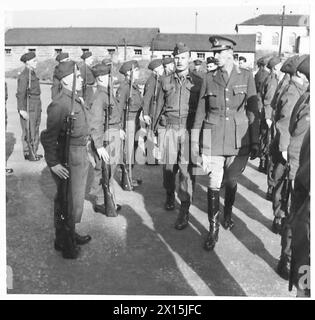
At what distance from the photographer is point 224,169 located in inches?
203

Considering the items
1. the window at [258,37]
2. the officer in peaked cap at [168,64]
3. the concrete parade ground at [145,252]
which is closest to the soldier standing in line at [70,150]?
the concrete parade ground at [145,252]

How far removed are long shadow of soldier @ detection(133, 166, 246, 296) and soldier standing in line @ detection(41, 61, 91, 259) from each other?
1069mm

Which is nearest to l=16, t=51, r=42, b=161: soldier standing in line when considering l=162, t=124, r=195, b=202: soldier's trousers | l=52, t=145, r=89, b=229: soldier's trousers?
l=162, t=124, r=195, b=202: soldier's trousers

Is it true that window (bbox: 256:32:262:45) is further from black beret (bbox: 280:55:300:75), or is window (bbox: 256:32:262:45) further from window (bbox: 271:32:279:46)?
black beret (bbox: 280:55:300:75)

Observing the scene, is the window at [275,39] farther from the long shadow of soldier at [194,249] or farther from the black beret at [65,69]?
the black beret at [65,69]

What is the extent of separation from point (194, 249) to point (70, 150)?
73.0 inches

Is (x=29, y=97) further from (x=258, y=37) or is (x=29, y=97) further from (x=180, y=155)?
(x=258, y=37)

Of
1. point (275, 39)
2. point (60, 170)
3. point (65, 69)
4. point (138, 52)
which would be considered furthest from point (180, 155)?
point (275, 39)

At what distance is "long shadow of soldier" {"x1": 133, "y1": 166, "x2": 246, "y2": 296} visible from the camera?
13.2 feet

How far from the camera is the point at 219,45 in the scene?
4688mm

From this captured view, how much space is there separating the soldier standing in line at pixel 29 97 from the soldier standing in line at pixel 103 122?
129 inches
